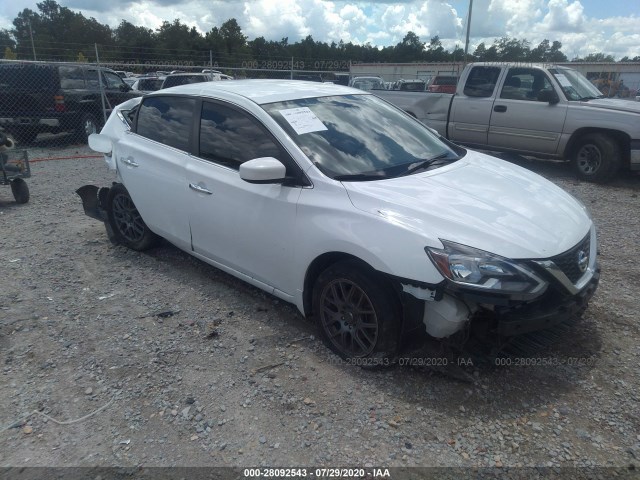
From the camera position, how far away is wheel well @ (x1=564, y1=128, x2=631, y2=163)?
8203 millimetres

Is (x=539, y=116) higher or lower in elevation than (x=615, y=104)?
lower

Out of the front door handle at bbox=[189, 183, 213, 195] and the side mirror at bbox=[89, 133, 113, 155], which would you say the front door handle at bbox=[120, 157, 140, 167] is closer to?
the side mirror at bbox=[89, 133, 113, 155]

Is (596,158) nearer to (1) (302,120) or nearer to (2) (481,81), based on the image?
(2) (481,81)

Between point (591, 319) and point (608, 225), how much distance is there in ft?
9.64

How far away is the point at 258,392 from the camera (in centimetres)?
307

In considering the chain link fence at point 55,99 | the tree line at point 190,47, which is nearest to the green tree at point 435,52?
the tree line at point 190,47

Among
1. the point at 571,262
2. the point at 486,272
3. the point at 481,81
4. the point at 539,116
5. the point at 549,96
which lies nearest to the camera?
the point at 486,272

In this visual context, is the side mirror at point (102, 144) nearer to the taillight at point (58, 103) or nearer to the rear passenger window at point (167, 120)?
the rear passenger window at point (167, 120)

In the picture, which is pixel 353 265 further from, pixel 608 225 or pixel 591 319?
pixel 608 225

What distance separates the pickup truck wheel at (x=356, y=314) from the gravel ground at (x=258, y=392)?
139 mm

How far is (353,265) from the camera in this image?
3105 millimetres

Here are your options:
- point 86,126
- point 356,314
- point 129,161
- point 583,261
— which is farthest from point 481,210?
point 86,126

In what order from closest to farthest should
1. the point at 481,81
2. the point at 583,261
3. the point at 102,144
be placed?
the point at 583,261 < the point at 102,144 < the point at 481,81

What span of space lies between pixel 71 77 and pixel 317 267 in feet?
37.2
